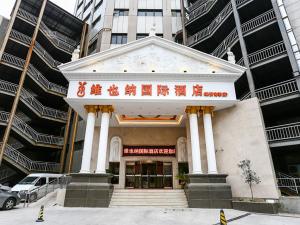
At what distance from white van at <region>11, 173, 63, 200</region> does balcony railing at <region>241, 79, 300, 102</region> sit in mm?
19541

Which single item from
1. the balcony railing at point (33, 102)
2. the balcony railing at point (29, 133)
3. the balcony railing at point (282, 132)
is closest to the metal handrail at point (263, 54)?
the balcony railing at point (282, 132)

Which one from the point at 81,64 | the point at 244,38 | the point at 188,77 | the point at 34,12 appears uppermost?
the point at 34,12

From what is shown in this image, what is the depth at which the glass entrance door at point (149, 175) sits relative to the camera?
21.3 meters

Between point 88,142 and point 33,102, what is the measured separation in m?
12.4

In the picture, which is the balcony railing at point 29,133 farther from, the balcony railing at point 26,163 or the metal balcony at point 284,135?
the metal balcony at point 284,135

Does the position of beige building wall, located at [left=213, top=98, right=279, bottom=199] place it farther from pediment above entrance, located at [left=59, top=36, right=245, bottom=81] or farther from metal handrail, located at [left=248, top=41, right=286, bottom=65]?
metal handrail, located at [left=248, top=41, right=286, bottom=65]

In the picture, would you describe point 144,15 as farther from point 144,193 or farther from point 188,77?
point 144,193

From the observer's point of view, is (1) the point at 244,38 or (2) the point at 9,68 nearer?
(1) the point at 244,38

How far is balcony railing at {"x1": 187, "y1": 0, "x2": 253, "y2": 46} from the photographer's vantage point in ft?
73.9

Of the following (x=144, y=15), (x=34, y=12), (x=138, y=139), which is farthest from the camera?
(x=144, y=15)

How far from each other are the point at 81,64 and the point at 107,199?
1054 cm

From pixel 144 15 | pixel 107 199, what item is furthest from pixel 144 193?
pixel 144 15

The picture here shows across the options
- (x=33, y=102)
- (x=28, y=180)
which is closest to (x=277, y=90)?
(x=28, y=180)

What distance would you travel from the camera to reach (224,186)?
14.8m
